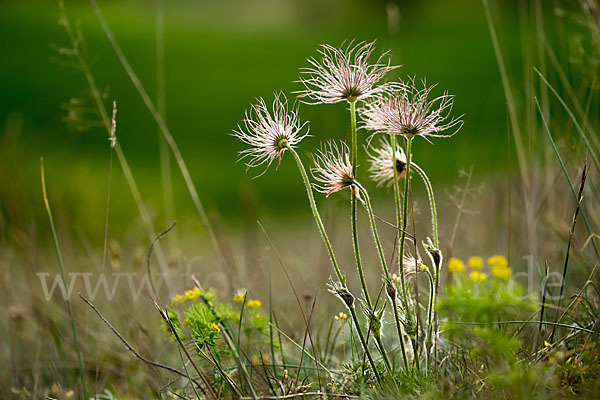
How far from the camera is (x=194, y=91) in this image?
47.7 feet

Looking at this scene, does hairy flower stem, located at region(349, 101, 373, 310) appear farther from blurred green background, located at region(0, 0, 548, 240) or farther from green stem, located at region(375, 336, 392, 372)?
blurred green background, located at region(0, 0, 548, 240)

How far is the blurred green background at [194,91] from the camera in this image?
9.22 meters

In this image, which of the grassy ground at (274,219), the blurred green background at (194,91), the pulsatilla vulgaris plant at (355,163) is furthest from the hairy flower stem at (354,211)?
the blurred green background at (194,91)

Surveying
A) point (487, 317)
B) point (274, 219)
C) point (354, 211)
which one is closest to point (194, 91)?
point (274, 219)

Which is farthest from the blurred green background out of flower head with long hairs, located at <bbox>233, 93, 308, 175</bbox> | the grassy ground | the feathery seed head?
the feathery seed head

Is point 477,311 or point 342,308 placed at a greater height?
point 477,311

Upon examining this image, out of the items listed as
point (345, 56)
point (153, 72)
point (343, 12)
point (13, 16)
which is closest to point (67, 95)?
point (153, 72)

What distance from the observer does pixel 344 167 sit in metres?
1.26

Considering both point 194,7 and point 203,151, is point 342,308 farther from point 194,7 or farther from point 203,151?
point 194,7

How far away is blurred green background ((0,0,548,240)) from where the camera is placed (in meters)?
9.22

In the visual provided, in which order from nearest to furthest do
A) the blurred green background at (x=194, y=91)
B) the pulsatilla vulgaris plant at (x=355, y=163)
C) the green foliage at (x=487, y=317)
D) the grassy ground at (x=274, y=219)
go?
the green foliage at (x=487, y=317)
the pulsatilla vulgaris plant at (x=355, y=163)
the grassy ground at (x=274, y=219)
the blurred green background at (x=194, y=91)

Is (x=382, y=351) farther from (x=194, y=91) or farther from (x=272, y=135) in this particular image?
(x=194, y=91)

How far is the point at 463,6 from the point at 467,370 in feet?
88.8

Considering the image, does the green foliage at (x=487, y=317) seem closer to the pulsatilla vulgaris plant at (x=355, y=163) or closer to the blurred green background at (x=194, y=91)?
the pulsatilla vulgaris plant at (x=355, y=163)
